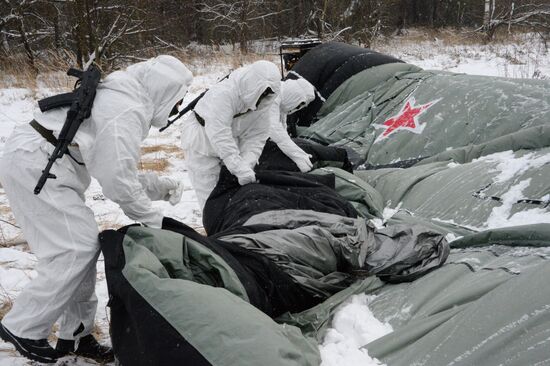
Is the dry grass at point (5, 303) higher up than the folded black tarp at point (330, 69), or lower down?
lower down

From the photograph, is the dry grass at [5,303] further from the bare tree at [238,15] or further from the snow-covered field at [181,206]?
the bare tree at [238,15]

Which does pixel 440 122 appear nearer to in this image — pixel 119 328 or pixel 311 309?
pixel 311 309

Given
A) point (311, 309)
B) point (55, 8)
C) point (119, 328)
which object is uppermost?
point (55, 8)

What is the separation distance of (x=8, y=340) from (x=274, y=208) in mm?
1642

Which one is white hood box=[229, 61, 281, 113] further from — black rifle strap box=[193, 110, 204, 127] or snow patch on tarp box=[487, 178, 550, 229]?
snow patch on tarp box=[487, 178, 550, 229]

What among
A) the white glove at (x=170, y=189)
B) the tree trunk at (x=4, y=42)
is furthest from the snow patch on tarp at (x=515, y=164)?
the tree trunk at (x=4, y=42)

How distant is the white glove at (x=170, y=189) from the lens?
→ 2619 mm

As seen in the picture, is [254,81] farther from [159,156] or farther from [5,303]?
[159,156]

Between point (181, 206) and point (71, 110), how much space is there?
2488 millimetres

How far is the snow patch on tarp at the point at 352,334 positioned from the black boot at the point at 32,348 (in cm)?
117

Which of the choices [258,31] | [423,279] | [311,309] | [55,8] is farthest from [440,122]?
[258,31]

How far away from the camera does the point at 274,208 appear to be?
305 cm

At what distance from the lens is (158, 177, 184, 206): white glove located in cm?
262

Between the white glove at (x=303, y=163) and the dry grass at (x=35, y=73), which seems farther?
the dry grass at (x=35, y=73)
